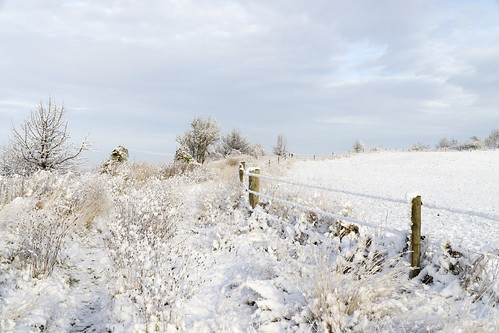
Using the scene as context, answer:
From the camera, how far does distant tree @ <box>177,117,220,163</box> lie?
1423 inches

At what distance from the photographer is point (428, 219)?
9.25 m

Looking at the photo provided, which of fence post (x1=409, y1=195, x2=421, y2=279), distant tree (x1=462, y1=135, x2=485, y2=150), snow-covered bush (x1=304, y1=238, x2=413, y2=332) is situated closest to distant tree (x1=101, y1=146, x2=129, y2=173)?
snow-covered bush (x1=304, y1=238, x2=413, y2=332)

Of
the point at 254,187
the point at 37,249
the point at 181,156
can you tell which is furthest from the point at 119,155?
the point at 37,249

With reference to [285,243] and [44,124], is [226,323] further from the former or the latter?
[44,124]

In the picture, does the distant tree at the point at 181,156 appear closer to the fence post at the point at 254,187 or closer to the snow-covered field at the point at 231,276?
the fence post at the point at 254,187

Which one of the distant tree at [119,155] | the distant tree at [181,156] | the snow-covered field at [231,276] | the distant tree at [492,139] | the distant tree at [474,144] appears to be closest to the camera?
the snow-covered field at [231,276]

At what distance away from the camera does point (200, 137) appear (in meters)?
36.3

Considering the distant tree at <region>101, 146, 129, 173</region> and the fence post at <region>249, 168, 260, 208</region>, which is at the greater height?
the distant tree at <region>101, 146, 129, 173</region>

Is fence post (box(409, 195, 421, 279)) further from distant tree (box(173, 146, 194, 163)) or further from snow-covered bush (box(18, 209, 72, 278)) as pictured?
distant tree (box(173, 146, 194, 163))

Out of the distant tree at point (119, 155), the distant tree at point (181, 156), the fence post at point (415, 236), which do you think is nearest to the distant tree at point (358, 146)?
the distant tree at point (181, 156)

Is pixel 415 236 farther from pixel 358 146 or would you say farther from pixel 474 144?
pixel 358 146

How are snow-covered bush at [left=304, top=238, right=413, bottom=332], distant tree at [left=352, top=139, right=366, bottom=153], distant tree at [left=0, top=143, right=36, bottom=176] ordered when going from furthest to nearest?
distant tree at [left=352, top=139, right=366, bottom=153] < distant tree at [left=0, top=143, right=36, bottom=176] < snow-covered bush at [left=304, top=238, right=413, bottom=332]

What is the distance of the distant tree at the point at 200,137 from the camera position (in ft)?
119

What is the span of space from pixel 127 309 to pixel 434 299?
12.3ft
